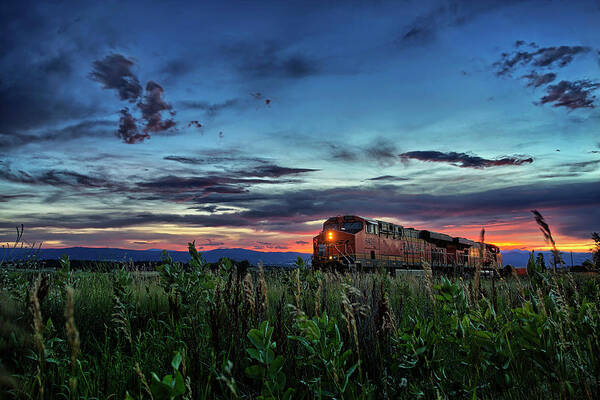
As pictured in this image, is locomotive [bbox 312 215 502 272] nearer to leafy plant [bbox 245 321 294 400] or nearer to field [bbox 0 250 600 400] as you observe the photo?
field [bbox 0 250 600 400]

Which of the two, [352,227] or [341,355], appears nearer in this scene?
[341,355]

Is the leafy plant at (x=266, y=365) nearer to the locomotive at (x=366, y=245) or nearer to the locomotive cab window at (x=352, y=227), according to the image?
the locomotive at (x=366, y=245)

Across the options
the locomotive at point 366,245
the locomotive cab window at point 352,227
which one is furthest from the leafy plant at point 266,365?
the locomotive cab window at point 352,227

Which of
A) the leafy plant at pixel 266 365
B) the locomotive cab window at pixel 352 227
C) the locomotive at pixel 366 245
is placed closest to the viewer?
the leafy plant at pixel 266 365

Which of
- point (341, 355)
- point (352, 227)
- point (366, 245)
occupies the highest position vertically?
point (352, 227)

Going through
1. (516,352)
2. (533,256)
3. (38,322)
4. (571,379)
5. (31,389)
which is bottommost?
(31,389)

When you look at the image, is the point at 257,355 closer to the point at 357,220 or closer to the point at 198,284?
the point at 198,284

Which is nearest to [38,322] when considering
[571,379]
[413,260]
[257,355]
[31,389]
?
[257,355]

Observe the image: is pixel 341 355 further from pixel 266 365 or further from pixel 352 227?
pixel 352 227

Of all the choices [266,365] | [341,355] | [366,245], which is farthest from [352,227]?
[266,365]

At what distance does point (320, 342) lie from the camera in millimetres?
2303

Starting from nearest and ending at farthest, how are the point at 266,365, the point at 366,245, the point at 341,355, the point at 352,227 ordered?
the point at 266,365
the point at 341,355
the point at 366,245
the point at 352,227

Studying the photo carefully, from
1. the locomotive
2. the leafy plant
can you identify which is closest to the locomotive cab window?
the locomotive

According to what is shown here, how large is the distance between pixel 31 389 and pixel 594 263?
542cm
